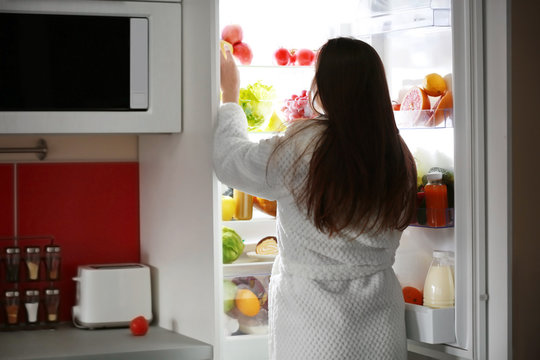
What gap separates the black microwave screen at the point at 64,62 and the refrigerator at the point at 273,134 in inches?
8.4

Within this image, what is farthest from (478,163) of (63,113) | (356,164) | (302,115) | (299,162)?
(63,113)

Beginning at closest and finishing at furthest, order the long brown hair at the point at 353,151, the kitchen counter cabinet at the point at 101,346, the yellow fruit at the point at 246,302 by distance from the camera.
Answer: the long brown hair at the point at 353,151, the kitchen counter cabinet at the point at 101,346, the yellow fruit at the point at 246,302

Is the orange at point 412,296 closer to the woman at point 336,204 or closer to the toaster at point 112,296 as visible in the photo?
the woman at point 336,204

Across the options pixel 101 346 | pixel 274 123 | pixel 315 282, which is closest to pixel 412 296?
pixel 315 282

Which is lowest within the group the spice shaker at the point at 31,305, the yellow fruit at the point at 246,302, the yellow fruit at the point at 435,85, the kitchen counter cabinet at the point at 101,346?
the kitchen counter cabinet at the point at 101,346

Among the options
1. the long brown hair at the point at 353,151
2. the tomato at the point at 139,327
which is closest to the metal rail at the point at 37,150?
the tomato at the point at 139,327

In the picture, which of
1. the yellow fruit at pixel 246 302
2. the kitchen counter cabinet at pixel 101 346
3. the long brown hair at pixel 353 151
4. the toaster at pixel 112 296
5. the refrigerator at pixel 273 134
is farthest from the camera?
the toaster at pixel 112 296

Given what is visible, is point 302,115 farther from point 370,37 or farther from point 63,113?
point 63,113

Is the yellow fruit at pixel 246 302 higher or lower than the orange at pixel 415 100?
lower

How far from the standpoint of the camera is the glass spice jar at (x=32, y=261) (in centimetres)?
264

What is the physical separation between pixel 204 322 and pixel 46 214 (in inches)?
34.9

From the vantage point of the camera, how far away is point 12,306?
103 inches

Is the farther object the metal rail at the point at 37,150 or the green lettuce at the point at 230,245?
the metal rail at the point at 37,150

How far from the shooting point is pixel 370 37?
7.73ft
